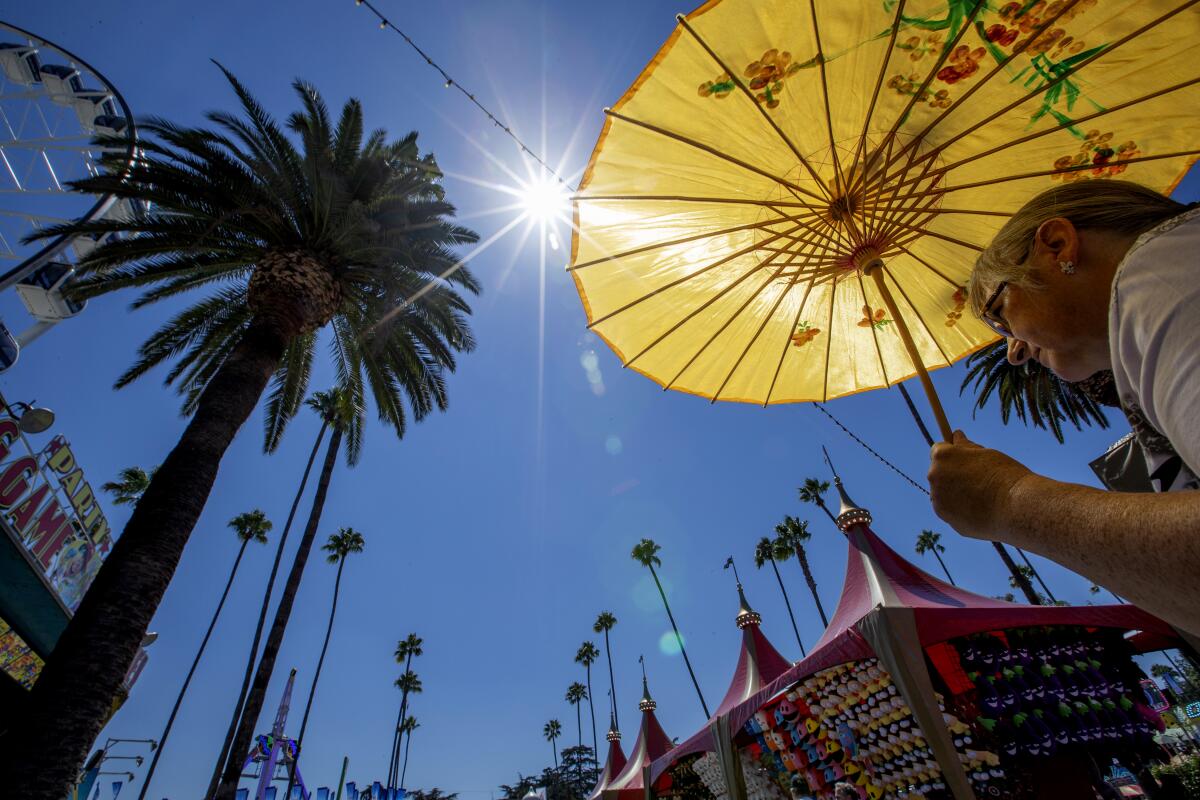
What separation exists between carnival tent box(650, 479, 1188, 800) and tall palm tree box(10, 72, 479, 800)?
25.4 ft

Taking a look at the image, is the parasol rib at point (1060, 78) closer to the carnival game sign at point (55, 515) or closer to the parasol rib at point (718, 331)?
the parasol rib at point (718, 331)

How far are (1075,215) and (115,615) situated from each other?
7.98 meters

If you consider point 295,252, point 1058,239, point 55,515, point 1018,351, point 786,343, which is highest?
point 295,252

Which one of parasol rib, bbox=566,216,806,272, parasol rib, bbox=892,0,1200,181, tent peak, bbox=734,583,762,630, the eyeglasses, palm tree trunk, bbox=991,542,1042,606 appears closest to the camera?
the eyeglasses

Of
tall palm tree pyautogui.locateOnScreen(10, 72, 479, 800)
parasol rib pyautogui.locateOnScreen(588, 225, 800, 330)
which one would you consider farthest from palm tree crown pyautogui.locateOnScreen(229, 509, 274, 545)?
parasol rib pyautogui.locateOnScreen(588, 225, 800, 330)

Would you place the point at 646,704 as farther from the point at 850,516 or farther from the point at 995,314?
the point at 995,314

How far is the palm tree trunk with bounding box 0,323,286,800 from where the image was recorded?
14.9 feet

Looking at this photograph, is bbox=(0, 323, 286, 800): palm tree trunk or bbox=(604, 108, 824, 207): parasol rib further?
bbox=(0, 323, 286, 800): palm tree trunk

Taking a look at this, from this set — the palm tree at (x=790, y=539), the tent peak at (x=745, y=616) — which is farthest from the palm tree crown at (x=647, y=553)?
the tent peak at (x=745, y=616)

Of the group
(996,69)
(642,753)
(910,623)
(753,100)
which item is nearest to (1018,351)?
(753,100)

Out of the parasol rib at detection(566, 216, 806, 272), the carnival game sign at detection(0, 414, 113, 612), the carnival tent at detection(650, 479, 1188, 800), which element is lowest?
the carnival tent at detection(650, 479, 1188, 800)

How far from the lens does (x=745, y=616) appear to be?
11547 millimetres

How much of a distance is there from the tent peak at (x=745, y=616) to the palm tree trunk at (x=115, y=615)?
10466 millimetres

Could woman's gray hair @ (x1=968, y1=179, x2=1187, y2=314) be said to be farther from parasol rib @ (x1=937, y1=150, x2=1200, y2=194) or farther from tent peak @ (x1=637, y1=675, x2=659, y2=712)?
tent peak @ (x1=637, y1=675, x2=659, y2=712)
